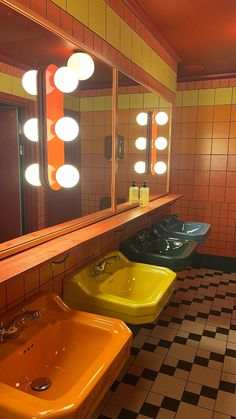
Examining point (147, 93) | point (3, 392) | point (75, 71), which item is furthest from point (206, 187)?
point (3, 392)

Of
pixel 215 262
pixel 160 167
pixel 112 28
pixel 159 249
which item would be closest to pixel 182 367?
pixel 159 249

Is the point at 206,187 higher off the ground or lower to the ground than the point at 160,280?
higher

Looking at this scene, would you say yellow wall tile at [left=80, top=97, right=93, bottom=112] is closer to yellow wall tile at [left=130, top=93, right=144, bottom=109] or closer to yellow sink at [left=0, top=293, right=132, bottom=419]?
yellow wall tile at [left=130, top=93, right=144, bottom=109]

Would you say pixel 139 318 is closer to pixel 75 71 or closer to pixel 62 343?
pixel 62 343

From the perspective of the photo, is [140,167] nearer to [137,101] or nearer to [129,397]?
[137,101]

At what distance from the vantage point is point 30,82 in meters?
1.79

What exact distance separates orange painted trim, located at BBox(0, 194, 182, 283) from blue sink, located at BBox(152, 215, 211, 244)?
79 centimetres

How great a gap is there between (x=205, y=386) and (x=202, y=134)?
10.1 feet

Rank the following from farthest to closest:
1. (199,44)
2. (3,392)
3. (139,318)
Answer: (199,44) < (139,318) < (3,392)

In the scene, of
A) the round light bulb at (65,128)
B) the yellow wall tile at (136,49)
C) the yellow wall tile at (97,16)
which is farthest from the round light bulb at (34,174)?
the yellow wall tile at (136,49)

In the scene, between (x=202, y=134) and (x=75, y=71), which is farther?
(x=202, y=134)

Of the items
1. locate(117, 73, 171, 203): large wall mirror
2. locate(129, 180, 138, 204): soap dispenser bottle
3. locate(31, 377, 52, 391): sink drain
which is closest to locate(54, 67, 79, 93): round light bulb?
locate(129, 180, 138, 204): soap dispenser bottle

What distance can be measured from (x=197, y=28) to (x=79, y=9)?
53.8 inches

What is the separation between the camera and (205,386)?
2.08 meters
